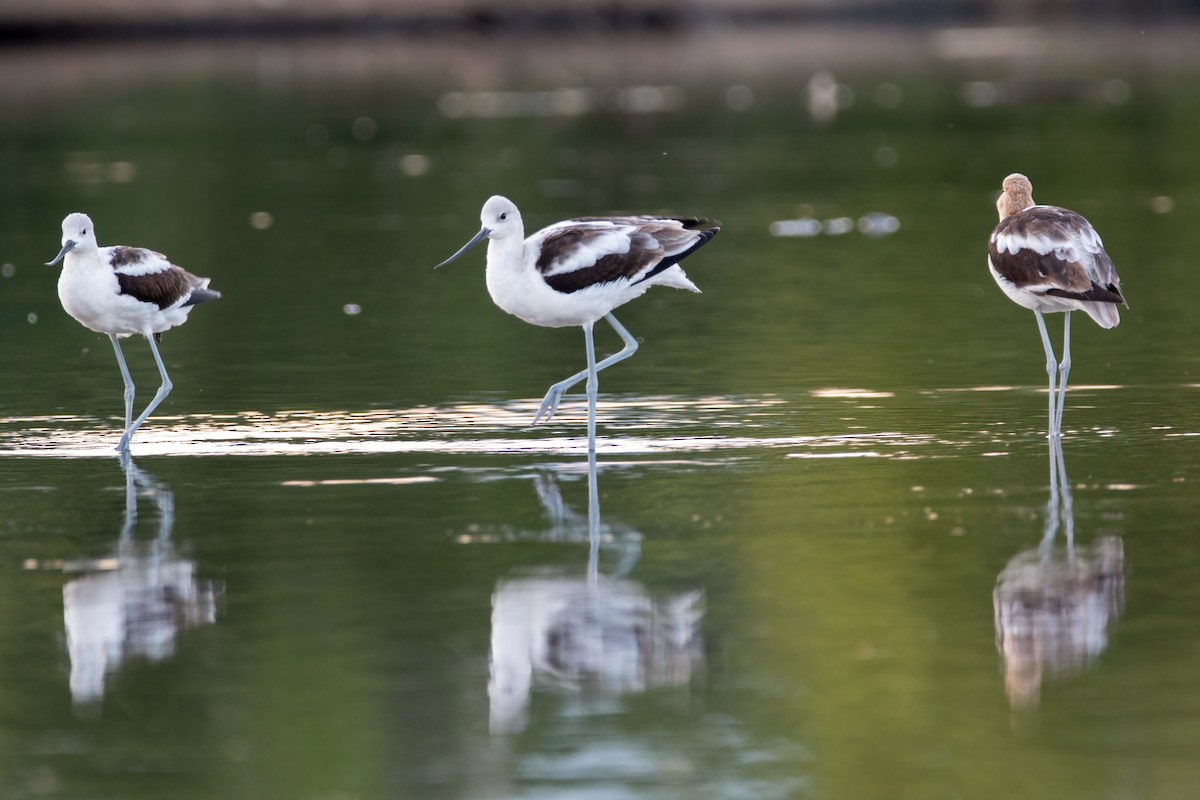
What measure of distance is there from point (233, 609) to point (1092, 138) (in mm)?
24606

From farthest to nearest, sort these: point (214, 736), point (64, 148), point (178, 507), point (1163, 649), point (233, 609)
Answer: point (64, 148) → point (178, 507) → point (233, 609) → point (1163, 649) → point (214, 736)

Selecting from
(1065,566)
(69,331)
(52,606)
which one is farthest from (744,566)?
(69,331)

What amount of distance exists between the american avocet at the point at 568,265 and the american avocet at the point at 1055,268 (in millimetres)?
1623

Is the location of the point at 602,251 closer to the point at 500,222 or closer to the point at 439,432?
the point at 500,222

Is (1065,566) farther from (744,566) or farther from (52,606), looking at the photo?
(52,606)

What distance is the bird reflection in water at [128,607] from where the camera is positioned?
25.6 ft

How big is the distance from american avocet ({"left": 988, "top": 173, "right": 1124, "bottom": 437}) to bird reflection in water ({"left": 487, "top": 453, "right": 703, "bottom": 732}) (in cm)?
345

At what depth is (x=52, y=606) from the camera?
8.55m

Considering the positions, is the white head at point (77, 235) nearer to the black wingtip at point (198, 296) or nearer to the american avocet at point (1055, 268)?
the black wingtip at point (198, 296)

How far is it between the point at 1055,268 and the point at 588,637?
4623 millimetres

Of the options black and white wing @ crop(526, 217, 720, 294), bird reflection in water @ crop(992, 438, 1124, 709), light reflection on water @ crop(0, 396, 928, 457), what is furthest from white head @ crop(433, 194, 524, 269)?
bird reflection in water @ crop(992, 438, 1124, 709)

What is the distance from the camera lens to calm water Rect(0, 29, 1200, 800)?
6.73 m

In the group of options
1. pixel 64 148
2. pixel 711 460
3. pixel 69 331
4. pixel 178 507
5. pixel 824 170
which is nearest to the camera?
pixel 178 507

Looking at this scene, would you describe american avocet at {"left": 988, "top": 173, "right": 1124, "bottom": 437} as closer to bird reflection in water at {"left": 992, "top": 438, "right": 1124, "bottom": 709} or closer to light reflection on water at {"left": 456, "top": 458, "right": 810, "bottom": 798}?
bird reflection in water at {"left": 992, "top": 438, "right": 1124, "bottom": 709}
